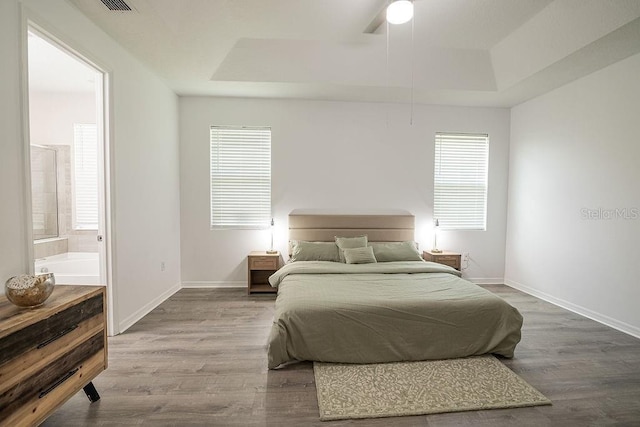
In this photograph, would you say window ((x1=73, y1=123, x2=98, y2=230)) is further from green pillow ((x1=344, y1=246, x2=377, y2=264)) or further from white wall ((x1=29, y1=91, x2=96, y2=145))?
green pillow ((x1=344, y1=246, x2=377, y2=264))

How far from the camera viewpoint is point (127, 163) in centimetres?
308

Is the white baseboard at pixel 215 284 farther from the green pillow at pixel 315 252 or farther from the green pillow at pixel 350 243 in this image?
the green pillow at pixel 350 243

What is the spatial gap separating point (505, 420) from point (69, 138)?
601cm

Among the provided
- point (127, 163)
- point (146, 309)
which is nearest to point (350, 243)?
point (146, 309)

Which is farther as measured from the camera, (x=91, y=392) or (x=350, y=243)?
(x=350, y=243)

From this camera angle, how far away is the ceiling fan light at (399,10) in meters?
2.23

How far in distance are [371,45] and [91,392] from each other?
13.9 feet

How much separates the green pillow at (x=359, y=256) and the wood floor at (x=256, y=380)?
1.27 metres

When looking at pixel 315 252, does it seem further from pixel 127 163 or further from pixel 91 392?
pixel 91 392

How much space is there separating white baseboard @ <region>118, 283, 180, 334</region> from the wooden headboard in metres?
1.86

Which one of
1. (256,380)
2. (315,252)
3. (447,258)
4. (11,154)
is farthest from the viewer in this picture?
(447,258)

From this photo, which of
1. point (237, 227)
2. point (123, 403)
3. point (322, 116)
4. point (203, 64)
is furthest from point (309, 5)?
point (123, 403)

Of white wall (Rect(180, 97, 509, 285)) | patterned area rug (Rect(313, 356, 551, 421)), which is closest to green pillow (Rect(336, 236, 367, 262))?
white wall (Rect(180, 97, 509, 285))

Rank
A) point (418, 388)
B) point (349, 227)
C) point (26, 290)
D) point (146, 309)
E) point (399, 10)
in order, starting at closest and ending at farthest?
point (26, 290) < point (418, 388) < point (399, 10) < point (146, 309) < point (349, 227)
